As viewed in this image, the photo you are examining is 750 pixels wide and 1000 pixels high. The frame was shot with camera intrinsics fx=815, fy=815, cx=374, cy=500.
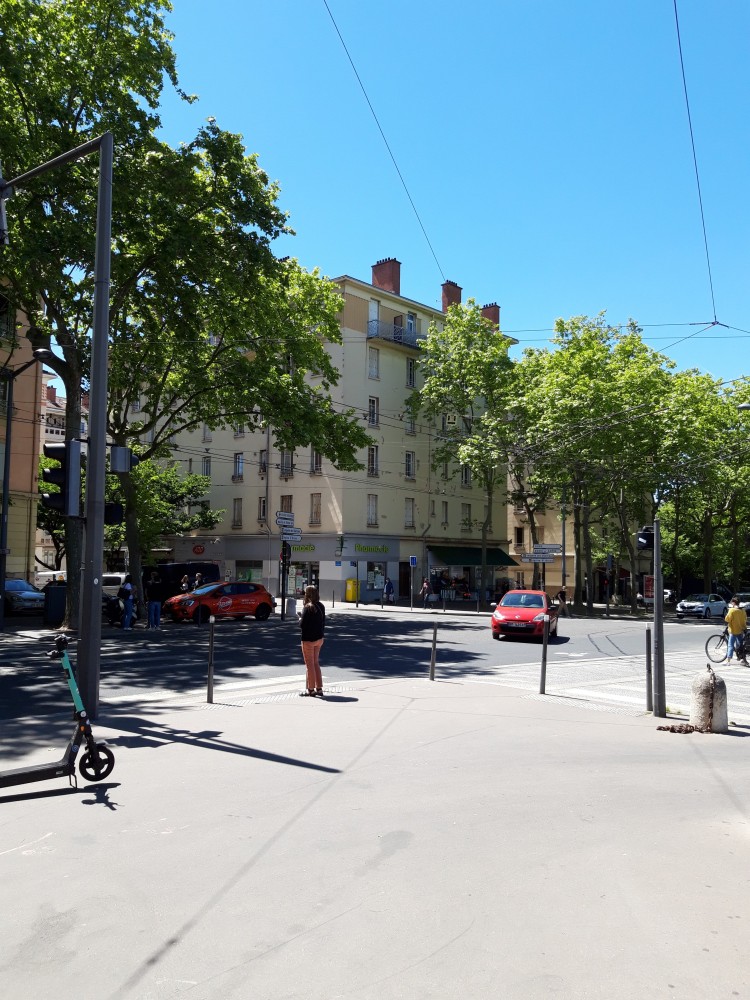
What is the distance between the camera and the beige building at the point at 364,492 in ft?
154

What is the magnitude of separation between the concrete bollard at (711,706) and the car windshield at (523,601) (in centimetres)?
1448

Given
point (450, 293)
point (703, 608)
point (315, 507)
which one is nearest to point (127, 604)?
point (315, 507)

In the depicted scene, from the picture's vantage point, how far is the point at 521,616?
23.5 metres

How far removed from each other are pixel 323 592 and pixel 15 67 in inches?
1295

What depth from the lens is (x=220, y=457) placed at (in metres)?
53.2

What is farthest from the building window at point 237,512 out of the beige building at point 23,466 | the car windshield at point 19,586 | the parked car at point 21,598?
the parked car at point 21,598

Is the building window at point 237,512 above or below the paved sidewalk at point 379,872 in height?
above

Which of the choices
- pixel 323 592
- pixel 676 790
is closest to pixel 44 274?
pixel 676 790

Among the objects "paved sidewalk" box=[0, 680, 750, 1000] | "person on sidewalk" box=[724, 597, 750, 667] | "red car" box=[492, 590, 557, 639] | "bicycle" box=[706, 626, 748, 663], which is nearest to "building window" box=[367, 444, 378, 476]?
"red car" box=[492, 590, 557, 639]

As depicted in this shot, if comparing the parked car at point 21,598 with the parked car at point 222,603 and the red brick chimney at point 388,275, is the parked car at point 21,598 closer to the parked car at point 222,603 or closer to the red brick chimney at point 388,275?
the parked car at point 222,603

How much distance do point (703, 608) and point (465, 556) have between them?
50.3 ft

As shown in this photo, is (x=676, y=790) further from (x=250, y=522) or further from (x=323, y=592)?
(x=250, y=522)

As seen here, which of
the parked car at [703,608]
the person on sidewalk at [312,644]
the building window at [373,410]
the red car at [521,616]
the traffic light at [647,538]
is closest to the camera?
the traffic light at [647,538]

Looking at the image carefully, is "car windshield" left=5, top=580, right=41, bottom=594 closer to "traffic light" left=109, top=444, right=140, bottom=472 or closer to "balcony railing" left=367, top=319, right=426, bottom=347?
"traffic light" left=109, top=444, right=140, bottom=472
